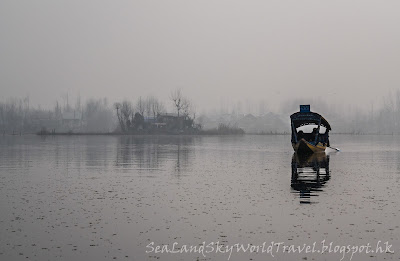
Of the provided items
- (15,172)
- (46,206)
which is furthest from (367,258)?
(15,172)

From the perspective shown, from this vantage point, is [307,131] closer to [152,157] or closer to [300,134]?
[300,134]

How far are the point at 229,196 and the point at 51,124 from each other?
18606 cm

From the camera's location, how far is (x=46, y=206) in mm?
14984

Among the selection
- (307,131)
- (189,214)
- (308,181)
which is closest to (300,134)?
(307,131)

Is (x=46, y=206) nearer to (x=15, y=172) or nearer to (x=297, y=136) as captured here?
(x=15, y=172)

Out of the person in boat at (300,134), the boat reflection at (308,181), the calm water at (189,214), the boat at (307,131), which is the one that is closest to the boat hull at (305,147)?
the boat at (307,131)

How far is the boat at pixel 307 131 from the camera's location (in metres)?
44.0

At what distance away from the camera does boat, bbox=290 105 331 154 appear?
44.0m

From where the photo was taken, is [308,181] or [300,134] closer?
[308,181]

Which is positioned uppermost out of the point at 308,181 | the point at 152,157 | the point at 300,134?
the point at 300,134

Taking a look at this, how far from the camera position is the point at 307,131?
5200 centimetres

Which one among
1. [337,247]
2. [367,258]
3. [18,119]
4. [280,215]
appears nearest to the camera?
[367,258]

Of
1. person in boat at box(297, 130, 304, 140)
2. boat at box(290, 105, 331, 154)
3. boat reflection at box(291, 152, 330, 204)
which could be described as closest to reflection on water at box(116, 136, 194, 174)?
boat reflection at box(291, 152, 330, 204)

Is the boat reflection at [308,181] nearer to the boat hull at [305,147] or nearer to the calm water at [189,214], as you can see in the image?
the calm water at [189,214]
